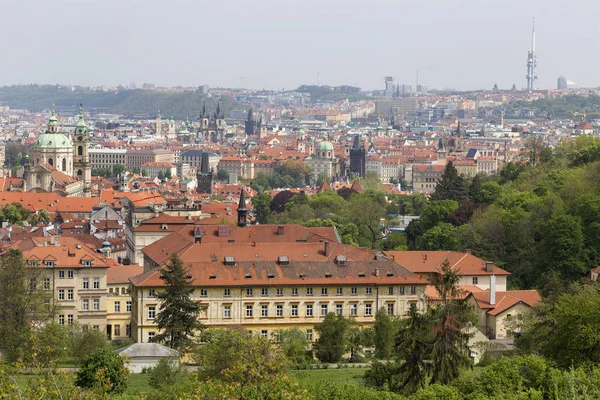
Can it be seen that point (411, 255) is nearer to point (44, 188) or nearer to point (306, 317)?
point (306, 317)

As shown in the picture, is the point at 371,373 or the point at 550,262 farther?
the point at 550,262

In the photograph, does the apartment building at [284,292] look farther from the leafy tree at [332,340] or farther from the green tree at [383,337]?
the green tree at [383,337]

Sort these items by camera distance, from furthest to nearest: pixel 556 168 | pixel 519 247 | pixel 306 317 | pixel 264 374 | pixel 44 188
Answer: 1. pixel 44 188
2. pixel 556 168
3. pixel 519 247
4. pixel 306 317
5. pixel 264 374

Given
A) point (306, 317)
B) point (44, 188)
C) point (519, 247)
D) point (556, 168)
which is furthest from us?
point (44, 188)

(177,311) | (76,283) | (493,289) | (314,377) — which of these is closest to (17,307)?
(177,311)

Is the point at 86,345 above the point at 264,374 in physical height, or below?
below

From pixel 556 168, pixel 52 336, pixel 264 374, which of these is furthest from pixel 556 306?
pixel 556 168
